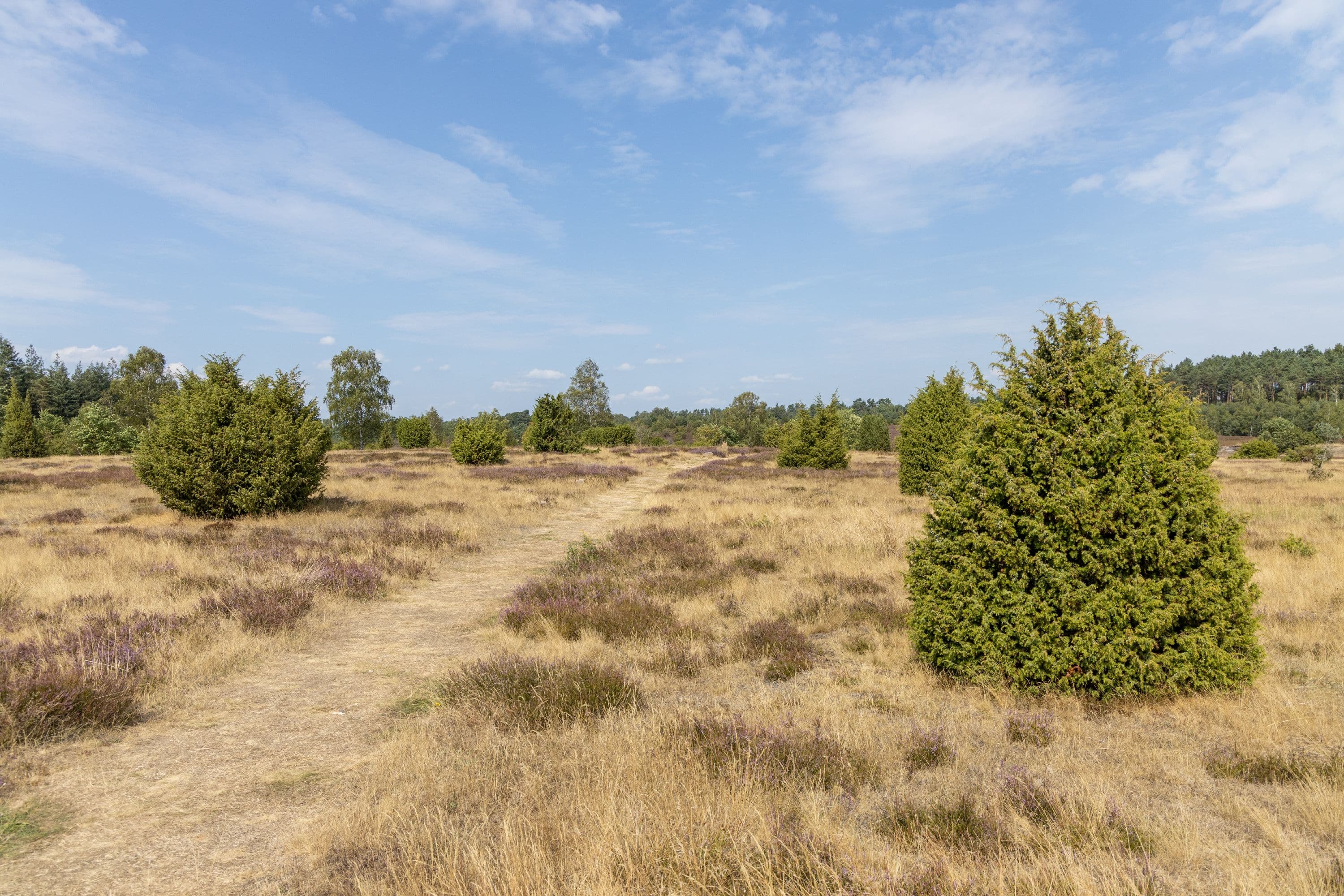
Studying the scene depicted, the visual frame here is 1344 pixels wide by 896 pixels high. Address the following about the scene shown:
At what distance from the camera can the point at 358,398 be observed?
213 feet

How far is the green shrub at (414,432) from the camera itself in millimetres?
61594

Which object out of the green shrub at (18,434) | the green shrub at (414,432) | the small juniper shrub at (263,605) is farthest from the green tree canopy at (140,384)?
the small juniper shrub at (263,605)

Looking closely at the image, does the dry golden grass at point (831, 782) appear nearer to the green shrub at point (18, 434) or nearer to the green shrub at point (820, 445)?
the green shrub at point (820, 445)

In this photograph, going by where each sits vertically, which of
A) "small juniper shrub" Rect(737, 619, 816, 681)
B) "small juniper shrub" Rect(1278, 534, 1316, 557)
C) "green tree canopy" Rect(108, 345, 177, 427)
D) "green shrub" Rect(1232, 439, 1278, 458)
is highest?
"green tree canopy" Rect(108, 345, 177, 427)

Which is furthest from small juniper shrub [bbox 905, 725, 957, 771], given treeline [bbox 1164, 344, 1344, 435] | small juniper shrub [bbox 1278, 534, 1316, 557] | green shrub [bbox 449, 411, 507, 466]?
treeline [bbox 1164, 344, 1344, 435]

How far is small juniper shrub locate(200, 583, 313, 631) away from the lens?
745 centimetres

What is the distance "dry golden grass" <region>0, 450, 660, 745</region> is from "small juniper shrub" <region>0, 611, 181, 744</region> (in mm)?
34

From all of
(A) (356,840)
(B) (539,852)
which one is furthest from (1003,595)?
(A) (356,840)

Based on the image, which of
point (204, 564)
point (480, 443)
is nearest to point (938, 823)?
point (204, 564)

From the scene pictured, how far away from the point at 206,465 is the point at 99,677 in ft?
35.9

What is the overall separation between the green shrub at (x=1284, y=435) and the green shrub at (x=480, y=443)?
54324mm

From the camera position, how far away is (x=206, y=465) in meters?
14.4

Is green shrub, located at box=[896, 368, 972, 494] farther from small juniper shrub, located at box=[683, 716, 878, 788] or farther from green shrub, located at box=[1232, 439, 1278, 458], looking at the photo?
green shrub, located at box=[1232, 439, 1278, 458]

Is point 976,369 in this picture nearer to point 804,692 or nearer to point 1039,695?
point 1039,695
